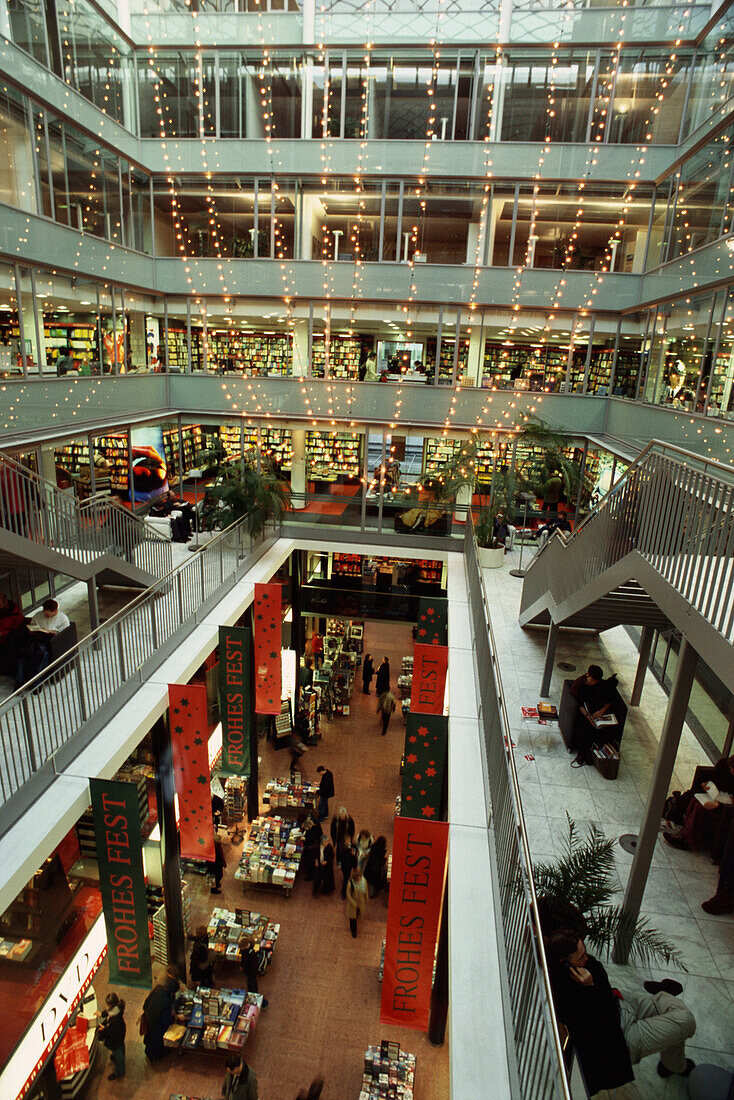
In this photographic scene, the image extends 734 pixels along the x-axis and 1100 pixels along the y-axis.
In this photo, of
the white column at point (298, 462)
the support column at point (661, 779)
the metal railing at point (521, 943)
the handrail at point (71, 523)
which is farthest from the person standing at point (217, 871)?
the white column at point (298, 462)

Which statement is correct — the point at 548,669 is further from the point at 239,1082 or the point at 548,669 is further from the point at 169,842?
the point at 239,1082

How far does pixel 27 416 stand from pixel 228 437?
7913 millimetres

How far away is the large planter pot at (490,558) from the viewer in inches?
571

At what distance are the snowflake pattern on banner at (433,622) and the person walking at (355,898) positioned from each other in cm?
383

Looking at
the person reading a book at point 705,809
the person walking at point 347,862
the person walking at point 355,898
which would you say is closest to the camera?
the person reading a book at point 705,809

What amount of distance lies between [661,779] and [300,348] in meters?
13.8

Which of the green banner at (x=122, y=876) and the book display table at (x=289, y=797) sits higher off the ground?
the green banner at (x=122, y=876)

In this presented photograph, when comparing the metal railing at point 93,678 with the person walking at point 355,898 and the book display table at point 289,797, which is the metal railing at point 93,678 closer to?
the book display table at point 289,797

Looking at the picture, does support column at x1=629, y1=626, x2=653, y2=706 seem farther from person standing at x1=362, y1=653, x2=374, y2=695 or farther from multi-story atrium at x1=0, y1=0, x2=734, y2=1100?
person standing at x1=362, y1=653, x2=374, y2=695

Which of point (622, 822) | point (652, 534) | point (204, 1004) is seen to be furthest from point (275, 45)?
point (204, 1004)

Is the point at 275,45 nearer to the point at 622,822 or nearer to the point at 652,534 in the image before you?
the point at 652,534

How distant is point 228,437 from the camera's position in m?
18.5

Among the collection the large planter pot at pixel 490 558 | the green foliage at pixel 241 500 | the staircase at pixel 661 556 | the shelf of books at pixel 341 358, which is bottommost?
the large planter pot at pixel 490 558

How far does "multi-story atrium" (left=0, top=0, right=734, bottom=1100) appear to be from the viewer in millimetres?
5629
